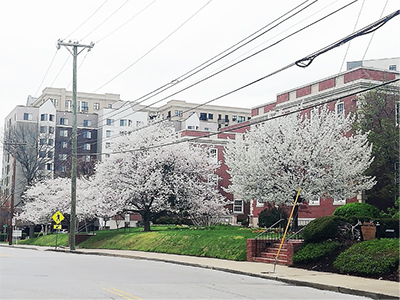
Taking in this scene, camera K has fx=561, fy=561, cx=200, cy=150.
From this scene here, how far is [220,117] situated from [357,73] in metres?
89.4

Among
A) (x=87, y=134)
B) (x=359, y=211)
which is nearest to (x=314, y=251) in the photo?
(x=359, y=211)

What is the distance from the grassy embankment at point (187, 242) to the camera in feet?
86.9

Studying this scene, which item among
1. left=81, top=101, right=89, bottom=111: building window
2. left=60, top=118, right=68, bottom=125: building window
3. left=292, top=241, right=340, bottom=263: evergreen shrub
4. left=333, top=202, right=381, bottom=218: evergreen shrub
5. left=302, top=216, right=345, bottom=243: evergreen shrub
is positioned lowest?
left=292, top=241, right=340, bottom=263: evergreen shrub

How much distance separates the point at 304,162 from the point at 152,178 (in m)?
13.6

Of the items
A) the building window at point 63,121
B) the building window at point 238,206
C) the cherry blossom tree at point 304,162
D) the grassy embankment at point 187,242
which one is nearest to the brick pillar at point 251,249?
the grassy embankment at point 187,242

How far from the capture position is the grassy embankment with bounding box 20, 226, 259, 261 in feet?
86.9

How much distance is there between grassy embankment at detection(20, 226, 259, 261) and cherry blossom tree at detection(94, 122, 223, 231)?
2934mm

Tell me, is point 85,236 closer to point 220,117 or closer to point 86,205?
point 86,205

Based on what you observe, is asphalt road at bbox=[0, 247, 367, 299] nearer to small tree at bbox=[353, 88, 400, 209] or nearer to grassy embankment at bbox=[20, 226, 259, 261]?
grassy embankment at bbox=[20, 226, 259, 261]

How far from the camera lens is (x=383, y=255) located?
17047 mm

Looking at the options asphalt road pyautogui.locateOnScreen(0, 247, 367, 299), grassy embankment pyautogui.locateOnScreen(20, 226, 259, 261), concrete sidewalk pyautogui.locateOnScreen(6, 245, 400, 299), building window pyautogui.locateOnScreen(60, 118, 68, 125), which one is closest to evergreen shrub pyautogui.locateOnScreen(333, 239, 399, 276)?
concrete sidewalk pyautogui.locateOnScreen(6, 245, 400, 299)

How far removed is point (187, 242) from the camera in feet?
102

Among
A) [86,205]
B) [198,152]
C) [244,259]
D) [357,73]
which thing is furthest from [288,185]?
[86,205]

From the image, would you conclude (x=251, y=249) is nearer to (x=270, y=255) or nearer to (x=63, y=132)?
(x=270, y=255)
